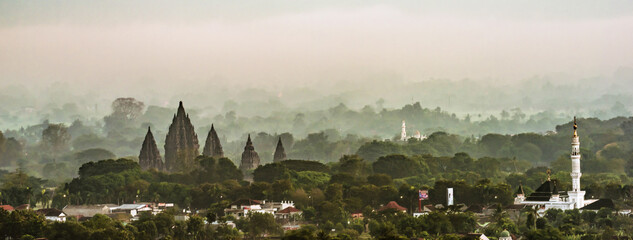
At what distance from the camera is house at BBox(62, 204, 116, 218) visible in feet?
323

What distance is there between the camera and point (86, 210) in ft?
326

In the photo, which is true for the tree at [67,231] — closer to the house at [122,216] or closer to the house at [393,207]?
the house at [122,216]

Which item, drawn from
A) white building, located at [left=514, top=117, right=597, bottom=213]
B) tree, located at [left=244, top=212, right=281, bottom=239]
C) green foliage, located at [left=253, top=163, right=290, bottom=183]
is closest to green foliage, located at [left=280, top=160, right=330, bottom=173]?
green foliage, located at [left=253, top=163, right=290, bottom=183]

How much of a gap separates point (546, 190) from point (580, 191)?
8.00ft

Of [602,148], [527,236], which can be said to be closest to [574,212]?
[527,236]

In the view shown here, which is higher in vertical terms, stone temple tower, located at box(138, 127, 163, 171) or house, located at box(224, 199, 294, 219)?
stone temple tower, located at box(138, 127, 163, 171)

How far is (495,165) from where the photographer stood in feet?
436

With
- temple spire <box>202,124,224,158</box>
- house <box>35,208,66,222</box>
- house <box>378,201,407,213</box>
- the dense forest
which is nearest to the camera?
the dense forest

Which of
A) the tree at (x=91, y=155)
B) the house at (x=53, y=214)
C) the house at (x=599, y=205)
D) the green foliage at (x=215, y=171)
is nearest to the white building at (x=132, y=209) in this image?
the house at (x=53, y=214)

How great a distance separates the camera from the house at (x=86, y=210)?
98.4 meters

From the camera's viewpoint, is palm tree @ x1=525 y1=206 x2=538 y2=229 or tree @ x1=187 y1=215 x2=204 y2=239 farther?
palm tree @ x1=525 y1=206 x2=538 y2=229

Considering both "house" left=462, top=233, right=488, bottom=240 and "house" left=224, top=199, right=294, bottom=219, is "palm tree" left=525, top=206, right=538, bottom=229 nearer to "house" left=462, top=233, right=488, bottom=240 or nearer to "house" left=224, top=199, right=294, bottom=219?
"house" left=462, top=233, right=488, bottom=240

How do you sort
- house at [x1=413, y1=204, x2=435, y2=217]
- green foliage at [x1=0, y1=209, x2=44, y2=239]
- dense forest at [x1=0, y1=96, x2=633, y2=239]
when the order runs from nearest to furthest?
green foliage at [x1=0, y1=209, x2=44, y2=239] < dense forest at [x1=0, y1=96, x2=633, y2=239] < house at [x1=413, y1=204, x2=435, y2=217]

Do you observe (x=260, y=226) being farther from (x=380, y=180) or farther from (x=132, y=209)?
(x=380, y=180)
